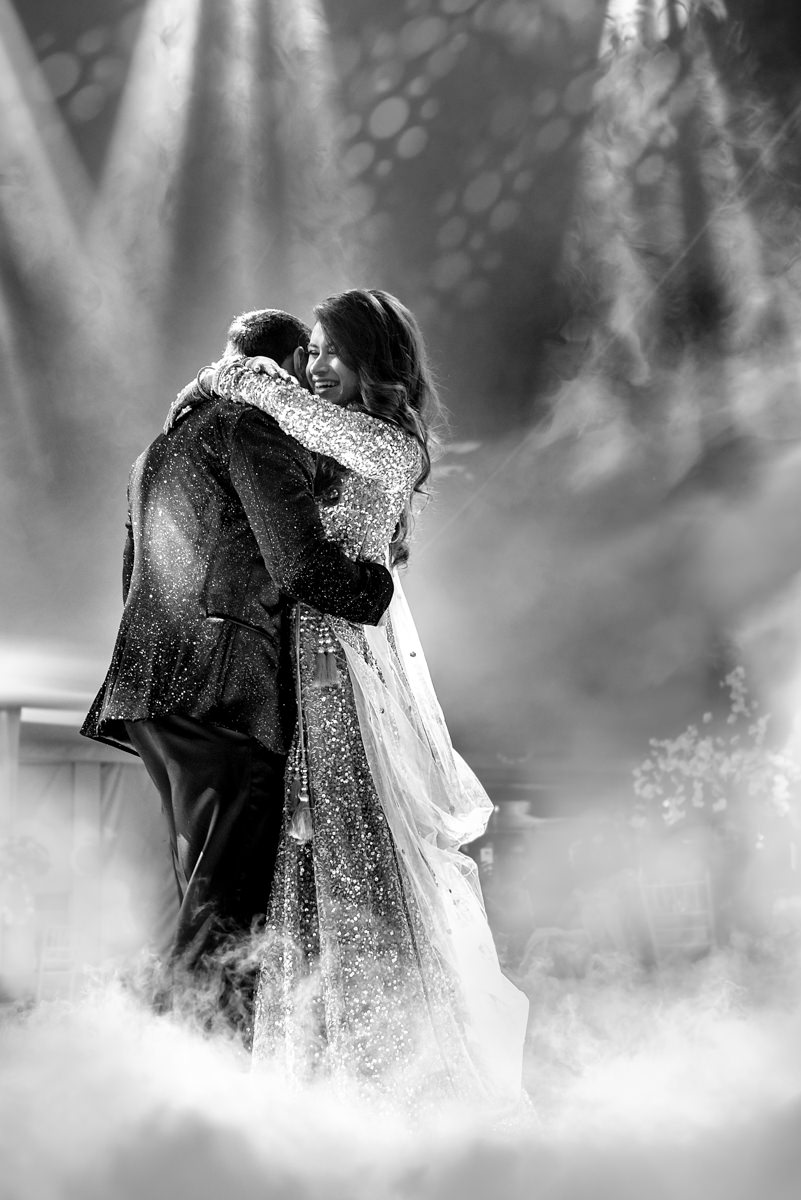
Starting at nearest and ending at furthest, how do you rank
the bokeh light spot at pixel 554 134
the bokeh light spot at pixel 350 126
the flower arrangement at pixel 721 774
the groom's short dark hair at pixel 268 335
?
the groom's short dark hair at pixel 268 335 < the bokeh light spot at pixel 350 126 < the bokeh light spot at pixel 554 134 < the flower arrangement at pixel 721 774

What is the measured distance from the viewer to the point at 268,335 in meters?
1.50

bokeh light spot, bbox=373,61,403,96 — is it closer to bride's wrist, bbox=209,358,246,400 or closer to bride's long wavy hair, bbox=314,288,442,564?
bride's long wavy hair, bbox=314,288,442,564

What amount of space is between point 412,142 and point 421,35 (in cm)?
34

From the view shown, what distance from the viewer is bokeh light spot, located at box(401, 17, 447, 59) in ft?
11.8

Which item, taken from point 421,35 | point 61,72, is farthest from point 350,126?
point 61,72

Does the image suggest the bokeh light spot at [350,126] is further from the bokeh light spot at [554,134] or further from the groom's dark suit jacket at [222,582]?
the groom's dark suit jacket at [222,582]

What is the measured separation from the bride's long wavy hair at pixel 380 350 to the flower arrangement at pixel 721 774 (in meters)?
3.15

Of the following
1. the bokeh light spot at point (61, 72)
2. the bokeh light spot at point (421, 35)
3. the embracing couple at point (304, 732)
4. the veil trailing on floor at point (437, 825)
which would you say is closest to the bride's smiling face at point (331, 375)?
the embracing couple at point (304, 732)

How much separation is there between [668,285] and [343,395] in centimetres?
286

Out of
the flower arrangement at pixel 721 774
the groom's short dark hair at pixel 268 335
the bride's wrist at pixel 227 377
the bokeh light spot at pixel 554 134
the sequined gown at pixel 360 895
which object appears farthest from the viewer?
the flower arrangement at pixel 721 774

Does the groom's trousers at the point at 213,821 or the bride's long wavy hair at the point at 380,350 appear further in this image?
the bride's long wavy hair at the point at 380,350

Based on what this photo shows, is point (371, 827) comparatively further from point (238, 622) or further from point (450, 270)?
point (450, 270)

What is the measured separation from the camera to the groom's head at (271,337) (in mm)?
1492

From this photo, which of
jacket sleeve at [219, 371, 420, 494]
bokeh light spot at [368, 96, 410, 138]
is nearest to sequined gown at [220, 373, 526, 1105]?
jacket sleeve at [219, 371, 420, 494]
